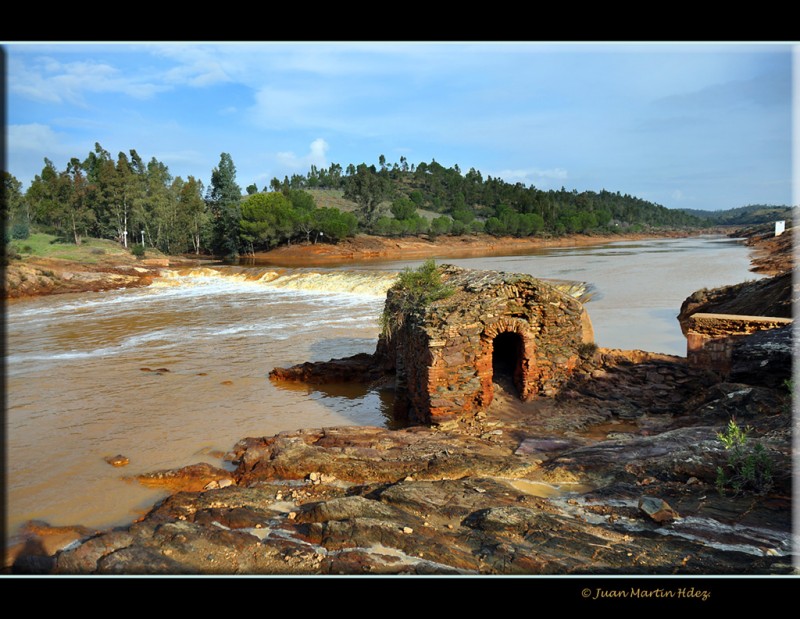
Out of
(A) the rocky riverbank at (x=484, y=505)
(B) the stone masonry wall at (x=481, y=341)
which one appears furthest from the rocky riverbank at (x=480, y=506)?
(B) the stone masonry wall at (x=481, y=341)

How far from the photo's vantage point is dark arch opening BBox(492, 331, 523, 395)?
9.55m

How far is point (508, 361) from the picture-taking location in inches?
414

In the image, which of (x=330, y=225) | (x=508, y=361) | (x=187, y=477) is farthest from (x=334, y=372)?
(x=330, y=225)

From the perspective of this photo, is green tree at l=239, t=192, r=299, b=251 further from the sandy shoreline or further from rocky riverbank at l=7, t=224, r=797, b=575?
rocky riverbank at l=7, t=224, r=797, b=575

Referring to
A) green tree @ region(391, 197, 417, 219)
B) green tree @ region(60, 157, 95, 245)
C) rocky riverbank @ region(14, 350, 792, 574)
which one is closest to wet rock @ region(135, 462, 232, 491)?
rocky riverbank @ region(14, 350, 792, 574)

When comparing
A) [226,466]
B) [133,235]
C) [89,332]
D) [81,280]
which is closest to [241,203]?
[133,235]

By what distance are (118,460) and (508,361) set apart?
7.34 metres

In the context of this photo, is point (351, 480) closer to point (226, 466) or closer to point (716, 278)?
point (226, 466)

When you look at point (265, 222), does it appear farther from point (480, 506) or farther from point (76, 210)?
point (480, 506)

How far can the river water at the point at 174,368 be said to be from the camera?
8648mm

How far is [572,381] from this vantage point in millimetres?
9617

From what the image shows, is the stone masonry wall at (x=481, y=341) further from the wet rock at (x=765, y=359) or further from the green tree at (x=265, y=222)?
the green tree at (x=265, y=222)

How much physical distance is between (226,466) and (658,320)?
1693 centimetres

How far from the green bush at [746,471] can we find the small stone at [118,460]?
28.4ft
